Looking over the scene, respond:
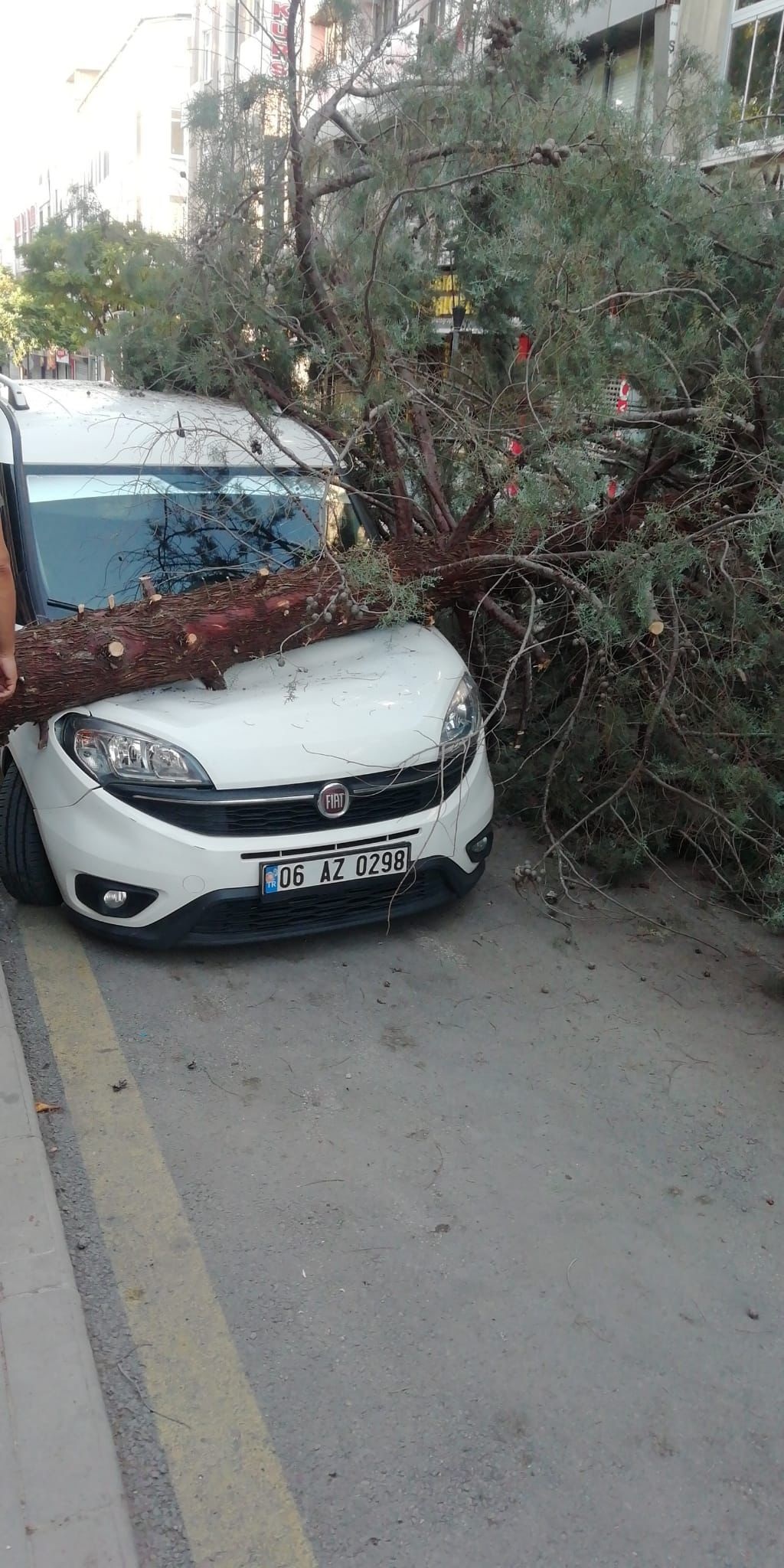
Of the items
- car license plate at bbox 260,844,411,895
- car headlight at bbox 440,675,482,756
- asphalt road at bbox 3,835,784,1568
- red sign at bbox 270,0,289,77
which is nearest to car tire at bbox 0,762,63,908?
asphalt road at bbox 3,835,784,1568

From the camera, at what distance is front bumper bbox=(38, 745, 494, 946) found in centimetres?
425

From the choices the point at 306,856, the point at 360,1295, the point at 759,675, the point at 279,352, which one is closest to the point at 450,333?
the point at 279,352

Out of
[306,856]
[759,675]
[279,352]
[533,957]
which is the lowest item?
[533,957]

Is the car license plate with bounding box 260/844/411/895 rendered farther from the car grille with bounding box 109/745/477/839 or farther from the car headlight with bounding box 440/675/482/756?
the car headlight with bounding box 440/675/482/756

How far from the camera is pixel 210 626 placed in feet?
15.5

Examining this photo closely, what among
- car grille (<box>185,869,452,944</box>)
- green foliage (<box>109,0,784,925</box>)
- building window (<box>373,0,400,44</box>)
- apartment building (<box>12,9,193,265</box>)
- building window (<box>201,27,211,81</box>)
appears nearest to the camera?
car grille (<box>185,869,452,944</box>)

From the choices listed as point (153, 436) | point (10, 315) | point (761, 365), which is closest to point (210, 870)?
point (153, 436)

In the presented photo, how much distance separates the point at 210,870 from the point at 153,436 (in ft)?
7.53

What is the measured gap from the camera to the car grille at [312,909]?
4.35 meters

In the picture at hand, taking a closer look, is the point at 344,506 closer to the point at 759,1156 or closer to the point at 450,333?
the point at 450,333

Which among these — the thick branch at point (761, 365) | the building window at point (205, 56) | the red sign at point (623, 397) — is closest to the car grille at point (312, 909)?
the red sign at point (623, 397)

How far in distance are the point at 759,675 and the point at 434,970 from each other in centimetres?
180

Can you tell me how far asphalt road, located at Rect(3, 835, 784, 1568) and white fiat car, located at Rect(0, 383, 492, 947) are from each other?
0.34 metres

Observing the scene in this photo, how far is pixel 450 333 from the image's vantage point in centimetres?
641
